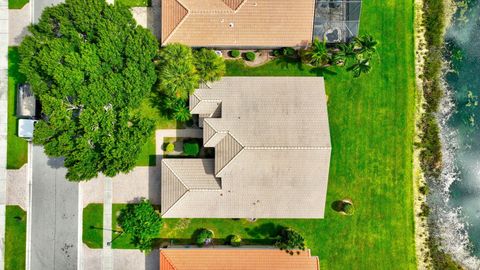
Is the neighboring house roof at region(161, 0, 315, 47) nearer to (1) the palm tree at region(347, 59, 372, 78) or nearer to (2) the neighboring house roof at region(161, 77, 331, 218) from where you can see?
(2) the neighboring house roof at region(161, 77, 331, 218)

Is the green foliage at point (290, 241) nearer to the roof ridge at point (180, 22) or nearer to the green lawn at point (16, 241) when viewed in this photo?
the roof ridge at point (180, 22)

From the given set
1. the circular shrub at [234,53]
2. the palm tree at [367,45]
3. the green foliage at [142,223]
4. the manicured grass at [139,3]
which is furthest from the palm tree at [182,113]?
the palm tree at [367,45]

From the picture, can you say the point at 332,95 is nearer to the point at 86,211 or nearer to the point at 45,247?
the point at 86,211

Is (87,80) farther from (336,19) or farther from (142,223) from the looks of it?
(336,19)

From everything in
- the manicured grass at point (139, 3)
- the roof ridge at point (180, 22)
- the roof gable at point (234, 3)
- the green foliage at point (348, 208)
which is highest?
the manicured grass at point (139, 3)

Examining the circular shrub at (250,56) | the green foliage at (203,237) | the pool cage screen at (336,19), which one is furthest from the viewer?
the circular shrub at (250,56)

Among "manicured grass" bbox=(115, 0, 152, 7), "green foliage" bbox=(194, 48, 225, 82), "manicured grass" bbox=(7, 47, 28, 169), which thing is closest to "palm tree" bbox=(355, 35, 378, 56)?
"green foliage" bbox=(194, 48, 225, 82)
